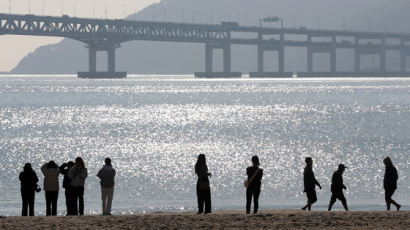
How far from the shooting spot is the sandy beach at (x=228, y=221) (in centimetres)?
1911

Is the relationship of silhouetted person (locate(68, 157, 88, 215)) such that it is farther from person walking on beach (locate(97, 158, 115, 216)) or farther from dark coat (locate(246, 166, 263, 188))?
dark coat (locate(246, 166, 263, 188))

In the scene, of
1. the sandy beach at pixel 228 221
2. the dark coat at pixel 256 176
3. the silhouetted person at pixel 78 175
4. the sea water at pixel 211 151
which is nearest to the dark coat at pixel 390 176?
the sandy beach at pixel 228 221

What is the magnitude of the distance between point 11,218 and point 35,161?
96.5ft

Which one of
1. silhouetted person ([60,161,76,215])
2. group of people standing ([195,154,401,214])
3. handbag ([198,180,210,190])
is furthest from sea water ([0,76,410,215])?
handbag ([198,180,210,190])

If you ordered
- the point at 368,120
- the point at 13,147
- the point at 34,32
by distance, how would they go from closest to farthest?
the point at 13,147
the point at 368,120
the point at 34,32

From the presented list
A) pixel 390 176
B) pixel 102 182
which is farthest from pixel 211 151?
pixel 102 182

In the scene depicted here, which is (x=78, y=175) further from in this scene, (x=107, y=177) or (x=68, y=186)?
(x=107, y=177)

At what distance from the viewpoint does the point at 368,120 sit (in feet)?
293

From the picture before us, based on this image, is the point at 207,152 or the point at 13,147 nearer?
the point at 207,152

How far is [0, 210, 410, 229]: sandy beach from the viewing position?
62.7ft

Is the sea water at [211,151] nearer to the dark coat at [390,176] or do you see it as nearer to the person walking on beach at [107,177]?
the person walking on beach at [107,177]

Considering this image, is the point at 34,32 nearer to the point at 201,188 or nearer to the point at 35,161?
the point at 35,161

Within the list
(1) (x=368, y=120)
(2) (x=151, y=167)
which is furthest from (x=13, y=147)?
(1) (x=368, y=120)

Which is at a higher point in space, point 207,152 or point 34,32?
point 34,32
